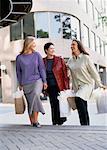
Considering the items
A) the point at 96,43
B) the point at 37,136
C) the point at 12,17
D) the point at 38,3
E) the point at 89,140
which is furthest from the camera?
the point at 96,43

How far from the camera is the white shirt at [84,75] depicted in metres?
6.11

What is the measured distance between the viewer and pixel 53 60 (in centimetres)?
632

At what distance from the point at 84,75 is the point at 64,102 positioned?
1.66 feet

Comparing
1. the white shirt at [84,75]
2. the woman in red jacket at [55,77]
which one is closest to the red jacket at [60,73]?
the woman in red jacket at [55,77]

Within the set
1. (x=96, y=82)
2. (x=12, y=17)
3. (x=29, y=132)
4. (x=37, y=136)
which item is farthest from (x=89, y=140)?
(x=12, y=17)

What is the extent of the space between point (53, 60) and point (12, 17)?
394 cm

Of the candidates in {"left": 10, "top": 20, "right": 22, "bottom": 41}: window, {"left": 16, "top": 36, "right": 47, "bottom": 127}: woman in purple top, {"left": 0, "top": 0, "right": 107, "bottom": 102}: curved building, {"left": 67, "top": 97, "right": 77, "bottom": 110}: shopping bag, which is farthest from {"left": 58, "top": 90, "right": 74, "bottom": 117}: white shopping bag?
{"left": 10, "top": 20, "right": 22, "bottom": 41}: window

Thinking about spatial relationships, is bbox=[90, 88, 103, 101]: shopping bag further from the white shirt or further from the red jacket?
the red jacket

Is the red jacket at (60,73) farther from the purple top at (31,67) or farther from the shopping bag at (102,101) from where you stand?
the shopping bag at (102,101)

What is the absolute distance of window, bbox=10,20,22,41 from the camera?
2152cm

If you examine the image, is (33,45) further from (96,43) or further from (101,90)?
(96,43)

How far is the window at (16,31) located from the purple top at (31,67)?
1499 centimetres

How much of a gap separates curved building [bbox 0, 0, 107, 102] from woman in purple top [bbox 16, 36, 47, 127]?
1492 centimetres

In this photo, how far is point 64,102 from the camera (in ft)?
20.4
